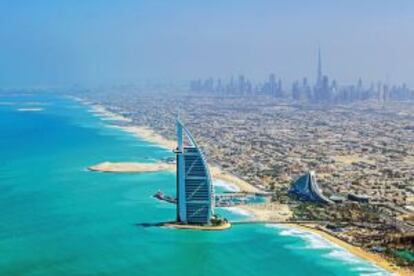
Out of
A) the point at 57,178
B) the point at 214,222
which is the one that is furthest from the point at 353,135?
the point at 214,222

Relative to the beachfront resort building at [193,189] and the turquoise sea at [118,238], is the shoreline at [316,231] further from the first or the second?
the beachfront resort building at [193,189]

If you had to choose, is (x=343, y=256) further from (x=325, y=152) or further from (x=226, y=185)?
(x=325, y=152)

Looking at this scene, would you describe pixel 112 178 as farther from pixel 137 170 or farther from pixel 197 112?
pixel 197 112

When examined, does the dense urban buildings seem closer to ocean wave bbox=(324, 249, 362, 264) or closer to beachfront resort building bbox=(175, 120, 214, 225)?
ocean wave bbox=(324, 249, 362, 264)

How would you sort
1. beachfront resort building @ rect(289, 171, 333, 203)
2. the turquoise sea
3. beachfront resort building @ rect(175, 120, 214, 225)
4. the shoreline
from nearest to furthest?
the shoreline < the turquoise sea < beachfront resort building @ rect(175, 120, 214, 225) < beachfront resort building @ rect(289, 171, 333, 203)

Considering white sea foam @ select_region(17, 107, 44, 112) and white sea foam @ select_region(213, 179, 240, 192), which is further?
white sea foam @ select_region(17, 107, 44, 112)

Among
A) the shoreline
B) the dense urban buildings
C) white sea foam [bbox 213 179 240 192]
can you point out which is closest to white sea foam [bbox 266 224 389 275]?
the shoreline

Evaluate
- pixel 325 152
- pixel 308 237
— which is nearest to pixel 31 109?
pixel 325 152

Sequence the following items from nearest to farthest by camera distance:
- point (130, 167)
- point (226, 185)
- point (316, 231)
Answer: point (316, 231) → point (226, 185) → point (130, 167)

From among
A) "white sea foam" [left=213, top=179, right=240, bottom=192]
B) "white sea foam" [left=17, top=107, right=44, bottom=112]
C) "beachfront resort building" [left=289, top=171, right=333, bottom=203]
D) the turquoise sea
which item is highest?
"beachfront resort building" [left=289, top=171, right=333, bottom=203]
